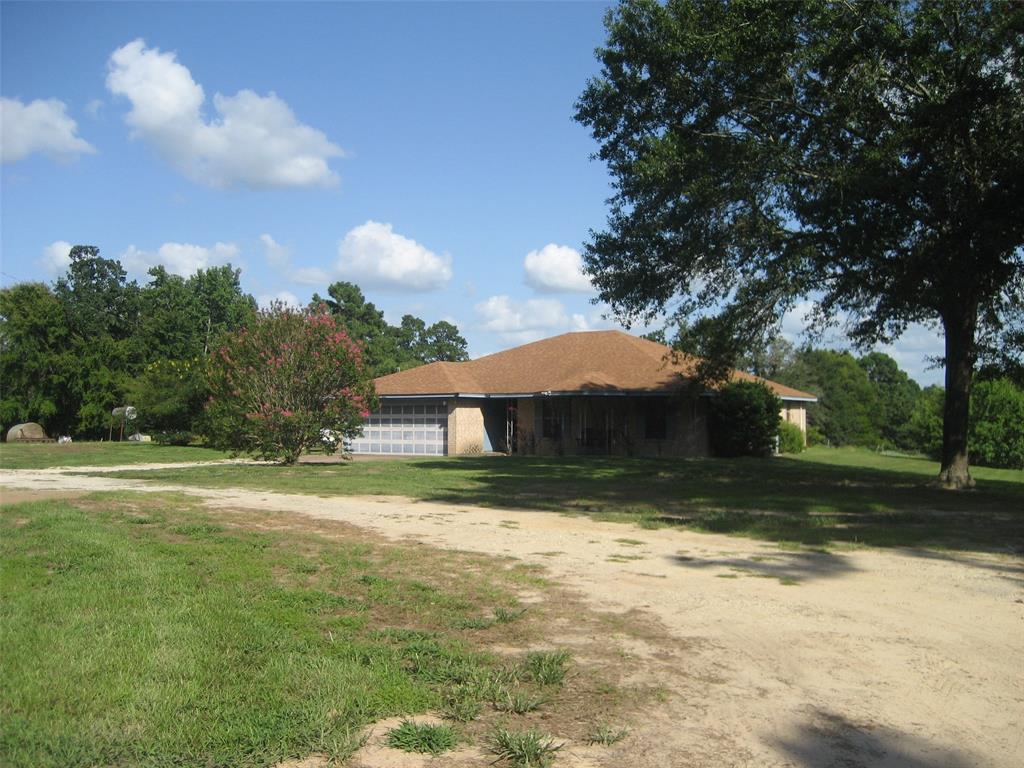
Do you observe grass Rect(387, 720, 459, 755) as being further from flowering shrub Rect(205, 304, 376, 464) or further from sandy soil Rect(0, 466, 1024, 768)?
flowering shrub Rect(205, 304, 376, 464)

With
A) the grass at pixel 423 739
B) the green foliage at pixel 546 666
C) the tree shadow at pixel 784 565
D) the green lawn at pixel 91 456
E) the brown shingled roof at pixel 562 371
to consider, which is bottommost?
the grass at pixel 423 739

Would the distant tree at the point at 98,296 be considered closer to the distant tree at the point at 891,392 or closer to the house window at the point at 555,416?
the house window at the point at 555,416

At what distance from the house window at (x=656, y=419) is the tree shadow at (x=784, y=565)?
23124 mm

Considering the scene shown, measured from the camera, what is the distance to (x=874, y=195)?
15531 mm

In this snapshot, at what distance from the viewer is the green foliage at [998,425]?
33.9 meters

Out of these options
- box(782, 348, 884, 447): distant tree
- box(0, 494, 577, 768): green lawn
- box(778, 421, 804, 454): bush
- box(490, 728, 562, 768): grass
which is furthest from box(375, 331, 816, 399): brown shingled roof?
box(490, 728, 562, 768): grass

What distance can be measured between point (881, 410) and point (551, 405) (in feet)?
115

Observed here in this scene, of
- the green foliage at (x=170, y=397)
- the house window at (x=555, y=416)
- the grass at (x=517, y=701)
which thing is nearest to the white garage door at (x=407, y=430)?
the house window at (x=555, y=416)

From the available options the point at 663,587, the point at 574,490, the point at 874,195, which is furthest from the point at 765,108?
the point at 663,587

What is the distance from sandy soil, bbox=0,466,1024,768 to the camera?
4.46 meters

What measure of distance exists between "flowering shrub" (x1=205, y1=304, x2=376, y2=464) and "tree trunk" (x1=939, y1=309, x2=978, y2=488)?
16.0 metres

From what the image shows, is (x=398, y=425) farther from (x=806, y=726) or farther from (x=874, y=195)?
(x=806, y=726)

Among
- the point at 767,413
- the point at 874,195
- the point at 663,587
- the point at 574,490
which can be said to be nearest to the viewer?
the point at 663,587

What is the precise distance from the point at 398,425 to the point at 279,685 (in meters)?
32.6
